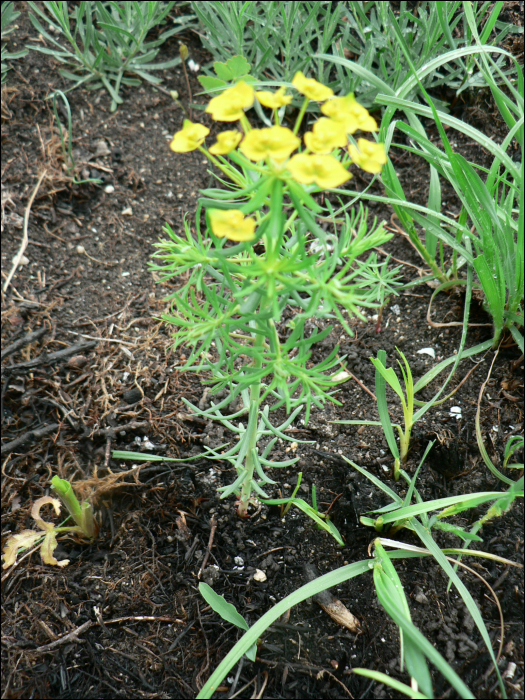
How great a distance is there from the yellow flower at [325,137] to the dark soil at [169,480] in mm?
888

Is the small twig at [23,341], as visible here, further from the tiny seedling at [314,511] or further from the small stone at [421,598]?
the small stone at [421,598]

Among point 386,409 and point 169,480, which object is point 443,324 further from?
point 169,480

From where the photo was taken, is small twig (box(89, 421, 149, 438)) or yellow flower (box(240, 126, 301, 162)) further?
small twig (box(89, 421, 149, 438))

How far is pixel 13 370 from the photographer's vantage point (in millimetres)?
1813

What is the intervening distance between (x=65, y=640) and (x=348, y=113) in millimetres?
1363

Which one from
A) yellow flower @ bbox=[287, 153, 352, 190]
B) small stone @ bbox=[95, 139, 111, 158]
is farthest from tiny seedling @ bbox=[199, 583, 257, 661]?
small stone @ bbox=[95, 139, 111, 158]

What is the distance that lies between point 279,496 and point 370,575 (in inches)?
12.6

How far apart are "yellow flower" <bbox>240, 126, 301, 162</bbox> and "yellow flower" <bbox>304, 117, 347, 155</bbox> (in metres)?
0.04

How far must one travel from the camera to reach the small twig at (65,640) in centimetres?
134

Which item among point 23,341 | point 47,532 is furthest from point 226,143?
point 23,341

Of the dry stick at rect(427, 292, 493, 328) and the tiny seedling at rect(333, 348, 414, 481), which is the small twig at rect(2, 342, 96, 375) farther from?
the dry stick at rect(427, 292, 493, 328)

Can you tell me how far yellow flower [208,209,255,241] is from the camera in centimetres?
88

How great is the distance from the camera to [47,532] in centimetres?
147

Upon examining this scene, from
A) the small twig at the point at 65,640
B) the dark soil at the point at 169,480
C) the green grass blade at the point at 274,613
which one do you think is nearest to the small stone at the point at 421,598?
the dark soil at the point at 169,480
